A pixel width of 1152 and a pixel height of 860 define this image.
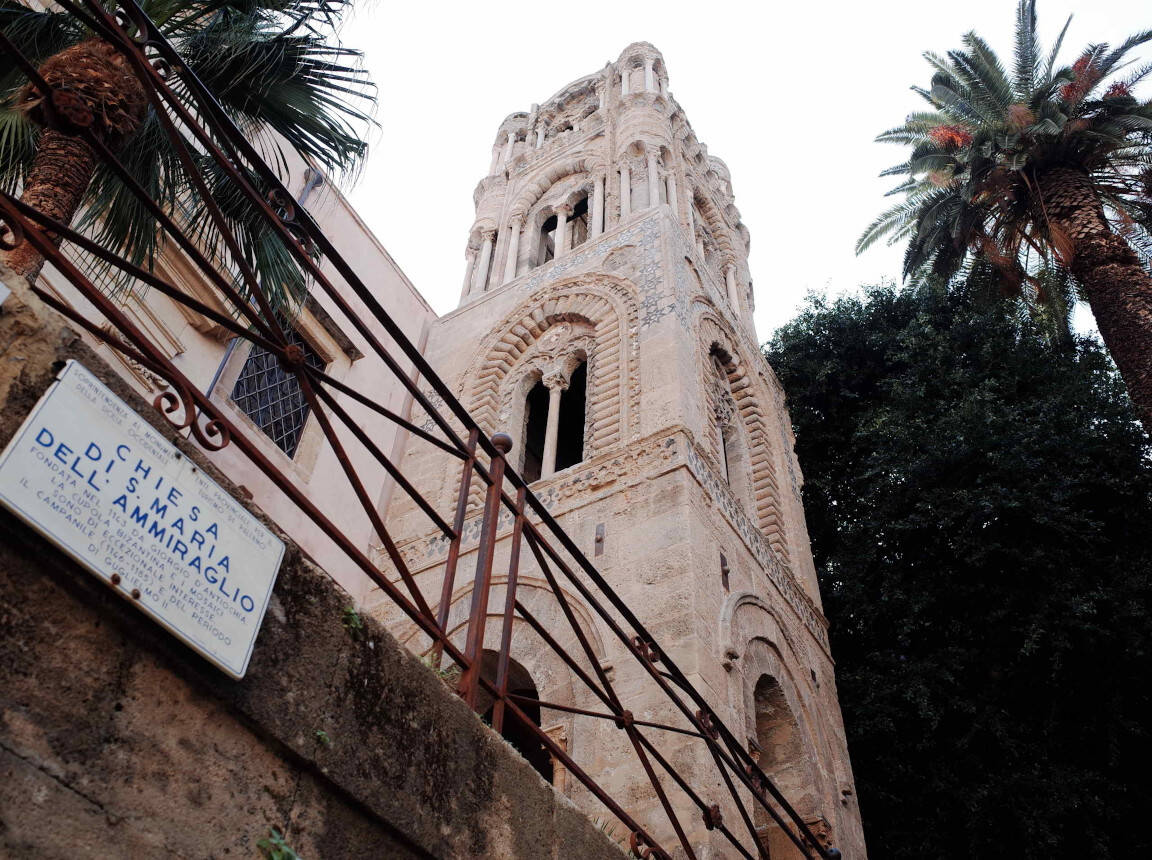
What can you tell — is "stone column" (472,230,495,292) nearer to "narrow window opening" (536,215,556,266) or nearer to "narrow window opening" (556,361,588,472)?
"narrow window opening" (536,215,556,266)

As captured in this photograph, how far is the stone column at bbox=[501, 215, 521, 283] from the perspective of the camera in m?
14.1

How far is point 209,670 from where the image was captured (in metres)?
2.20

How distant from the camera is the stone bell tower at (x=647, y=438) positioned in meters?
7.61

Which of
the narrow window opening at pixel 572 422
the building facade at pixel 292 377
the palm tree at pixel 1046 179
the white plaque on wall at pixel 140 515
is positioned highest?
the palm tree at pixel 1046 179

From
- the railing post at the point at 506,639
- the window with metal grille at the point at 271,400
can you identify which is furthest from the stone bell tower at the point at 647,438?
the railing post at the point at 506,639

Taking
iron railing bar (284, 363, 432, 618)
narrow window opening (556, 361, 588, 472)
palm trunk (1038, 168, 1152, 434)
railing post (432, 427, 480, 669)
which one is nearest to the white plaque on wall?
iron railing bar (284, 363, 432, 618)

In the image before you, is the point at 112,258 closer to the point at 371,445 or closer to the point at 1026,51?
the point at 371,445

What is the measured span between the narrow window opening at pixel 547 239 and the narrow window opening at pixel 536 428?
333 cm

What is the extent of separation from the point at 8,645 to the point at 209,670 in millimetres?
439

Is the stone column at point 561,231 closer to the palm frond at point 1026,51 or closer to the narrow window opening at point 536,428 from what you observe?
the narrow window opening at point 536,428

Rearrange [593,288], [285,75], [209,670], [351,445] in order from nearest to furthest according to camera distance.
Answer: [209,670] < [285,75] < [351,445] < [593,288]

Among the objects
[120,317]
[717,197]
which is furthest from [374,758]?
[717,197]

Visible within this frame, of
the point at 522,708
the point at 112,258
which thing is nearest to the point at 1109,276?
the point at 522,708

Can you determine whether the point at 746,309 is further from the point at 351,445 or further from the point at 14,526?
the point at 14,526
